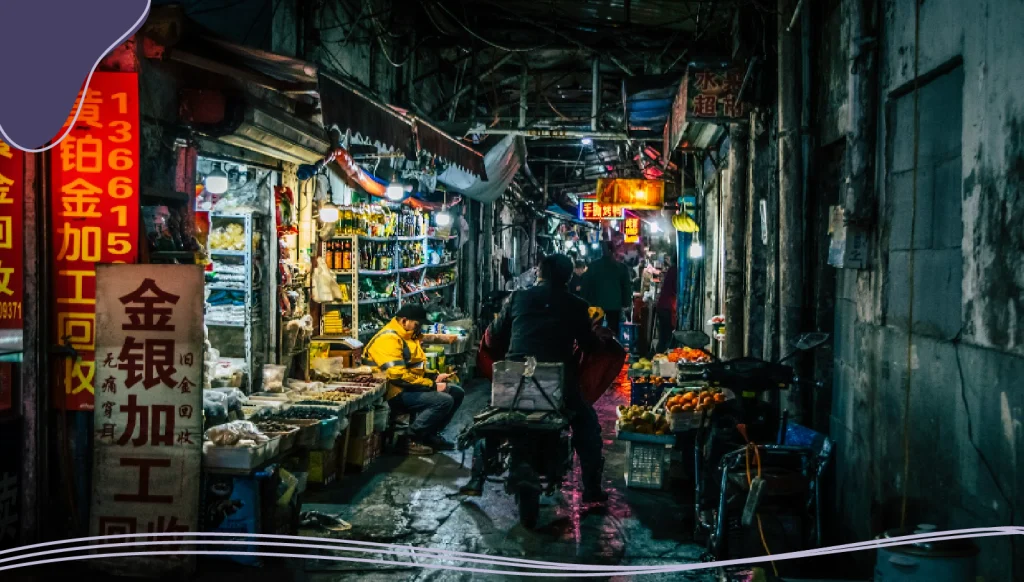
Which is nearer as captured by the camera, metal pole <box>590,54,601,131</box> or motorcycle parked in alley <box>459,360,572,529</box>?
motorcycle parked in alley <box>459,360,572,529</box>

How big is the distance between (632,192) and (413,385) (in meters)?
9.13

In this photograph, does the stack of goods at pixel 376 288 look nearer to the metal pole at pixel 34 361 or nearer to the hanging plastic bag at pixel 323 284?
the hanging plastic bag at pixel 323 284

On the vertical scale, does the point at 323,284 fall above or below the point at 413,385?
above

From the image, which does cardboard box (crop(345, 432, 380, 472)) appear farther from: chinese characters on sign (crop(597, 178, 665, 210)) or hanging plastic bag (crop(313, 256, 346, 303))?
chinese characters on sign (crop(597, 178, 665, 210))

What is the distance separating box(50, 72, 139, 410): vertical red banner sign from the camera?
21.6 feet

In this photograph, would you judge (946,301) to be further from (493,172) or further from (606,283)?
(606,283)

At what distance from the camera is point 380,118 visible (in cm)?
877

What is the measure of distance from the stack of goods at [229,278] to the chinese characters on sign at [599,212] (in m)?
14.3

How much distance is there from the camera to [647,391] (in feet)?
Answer: 36.8

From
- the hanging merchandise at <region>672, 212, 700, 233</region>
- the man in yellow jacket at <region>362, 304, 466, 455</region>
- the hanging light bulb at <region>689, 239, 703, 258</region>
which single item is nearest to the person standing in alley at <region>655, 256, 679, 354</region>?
the hanging light bulb at <region>689, 239, 703, 258</region>

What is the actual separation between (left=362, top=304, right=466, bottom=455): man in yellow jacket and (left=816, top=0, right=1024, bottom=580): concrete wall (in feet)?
17.2

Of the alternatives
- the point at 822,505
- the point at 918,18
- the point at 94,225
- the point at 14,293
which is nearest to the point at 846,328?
the point at 822,505

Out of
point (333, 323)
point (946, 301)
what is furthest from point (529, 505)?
point (333, 323)
